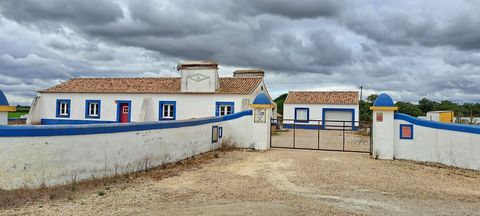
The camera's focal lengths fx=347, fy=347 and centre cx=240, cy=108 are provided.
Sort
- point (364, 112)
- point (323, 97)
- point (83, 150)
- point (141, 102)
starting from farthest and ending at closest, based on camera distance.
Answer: point (364, 112) → point (323, 97) → point (141, 102) → point (83, 150)

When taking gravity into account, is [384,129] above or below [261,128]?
above

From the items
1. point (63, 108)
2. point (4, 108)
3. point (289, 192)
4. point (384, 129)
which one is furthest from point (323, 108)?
point (4, 108)

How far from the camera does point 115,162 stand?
8250 millimetres

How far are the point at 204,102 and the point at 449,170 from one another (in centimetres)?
1757

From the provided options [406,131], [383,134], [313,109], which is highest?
[313,109]

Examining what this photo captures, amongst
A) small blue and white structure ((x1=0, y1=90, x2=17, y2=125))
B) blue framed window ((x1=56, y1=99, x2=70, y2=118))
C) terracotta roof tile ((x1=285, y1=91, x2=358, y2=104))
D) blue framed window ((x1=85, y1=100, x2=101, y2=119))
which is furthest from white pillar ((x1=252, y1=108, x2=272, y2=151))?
blue framed window ((x1=56, y1=99, x2=70, y2=118))

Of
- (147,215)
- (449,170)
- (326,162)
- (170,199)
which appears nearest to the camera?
(147,215)

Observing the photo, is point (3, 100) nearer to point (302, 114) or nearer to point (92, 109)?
point (92, 109)

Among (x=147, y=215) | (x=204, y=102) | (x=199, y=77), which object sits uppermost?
(x=199, y=77)

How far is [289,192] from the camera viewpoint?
6.94 m

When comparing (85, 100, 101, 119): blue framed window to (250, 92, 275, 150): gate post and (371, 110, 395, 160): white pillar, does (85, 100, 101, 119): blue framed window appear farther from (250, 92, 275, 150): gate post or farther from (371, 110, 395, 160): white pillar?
(371, 110, 395, 160): white pillar

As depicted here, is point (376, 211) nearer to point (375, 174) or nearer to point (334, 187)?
point (334, 187)

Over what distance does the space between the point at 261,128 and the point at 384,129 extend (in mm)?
4437

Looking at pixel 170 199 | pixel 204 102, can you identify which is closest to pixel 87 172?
pixel 170 199
